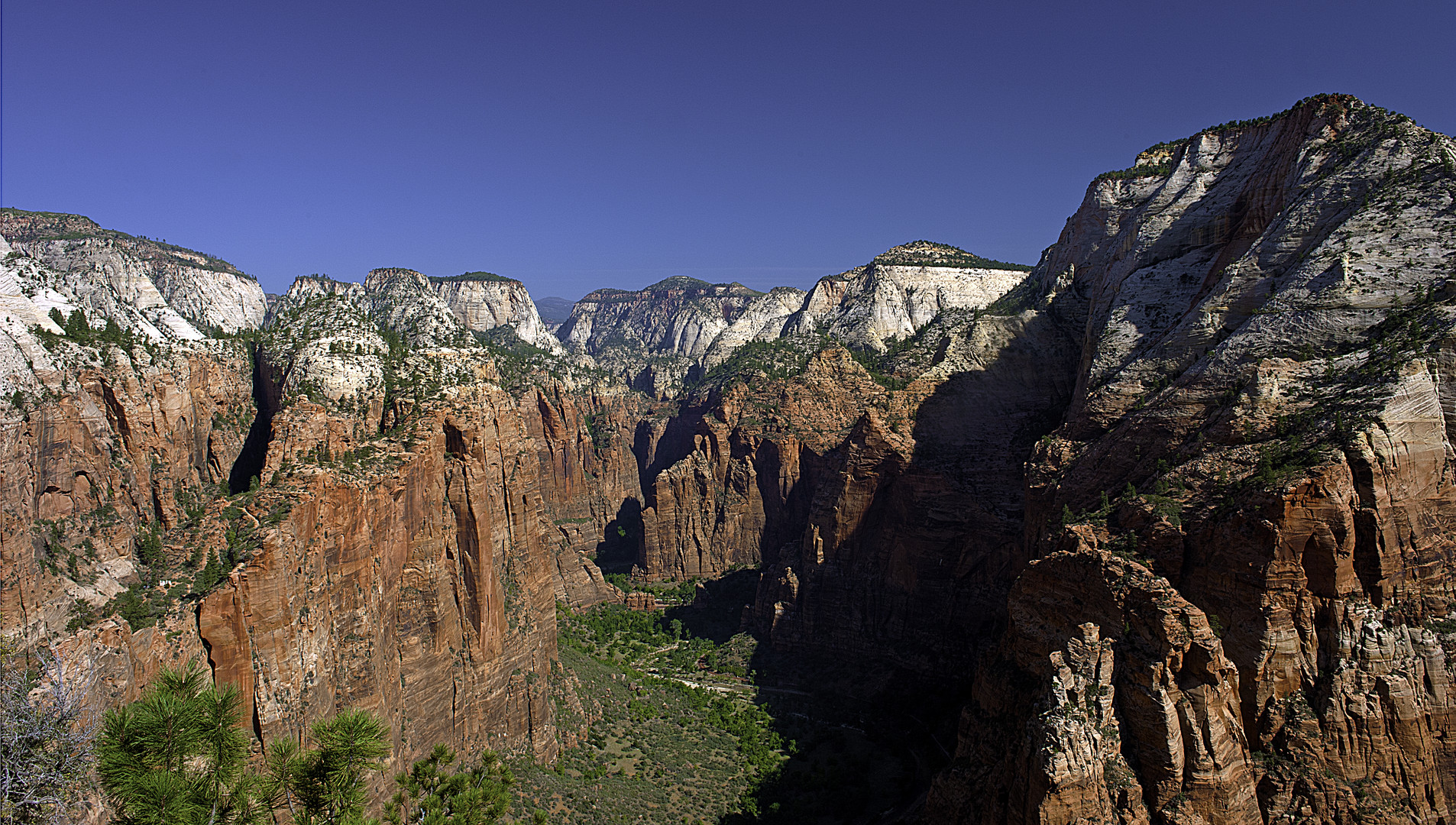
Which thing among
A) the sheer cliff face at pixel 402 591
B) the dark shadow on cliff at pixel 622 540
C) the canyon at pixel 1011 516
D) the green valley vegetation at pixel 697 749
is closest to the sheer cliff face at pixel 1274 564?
the canyon at pixel 1011 516

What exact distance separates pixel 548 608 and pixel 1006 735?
38.5 m

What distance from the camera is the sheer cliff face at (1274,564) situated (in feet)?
103

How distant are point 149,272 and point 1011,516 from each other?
124 metres

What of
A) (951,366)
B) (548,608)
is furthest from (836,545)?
(548,608)

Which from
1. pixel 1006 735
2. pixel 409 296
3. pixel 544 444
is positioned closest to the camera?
pixel 1006 735

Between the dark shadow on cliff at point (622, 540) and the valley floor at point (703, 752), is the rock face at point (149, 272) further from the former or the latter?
the dark shadow on cliff at point (622, 540)

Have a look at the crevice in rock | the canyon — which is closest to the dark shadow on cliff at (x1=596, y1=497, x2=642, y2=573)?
the canyon

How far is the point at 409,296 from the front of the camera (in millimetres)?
97438

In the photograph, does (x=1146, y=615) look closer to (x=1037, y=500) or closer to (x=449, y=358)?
(x=1037, y=500)

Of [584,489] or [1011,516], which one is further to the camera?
[584,489]

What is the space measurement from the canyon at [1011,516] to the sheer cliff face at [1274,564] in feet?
0.50

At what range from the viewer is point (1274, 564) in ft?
105

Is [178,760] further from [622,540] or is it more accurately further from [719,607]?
[622,540]

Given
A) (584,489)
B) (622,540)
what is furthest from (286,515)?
(584,489)
